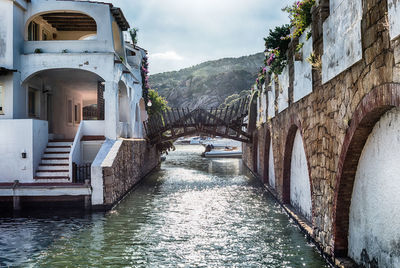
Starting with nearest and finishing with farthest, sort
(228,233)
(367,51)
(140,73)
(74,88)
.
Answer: (367,51), (228,233), (74,88), (140,73)

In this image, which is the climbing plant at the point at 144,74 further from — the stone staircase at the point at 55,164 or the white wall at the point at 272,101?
the white wall at the point at 272,101

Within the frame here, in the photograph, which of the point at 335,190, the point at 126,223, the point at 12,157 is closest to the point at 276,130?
the point at 126,223

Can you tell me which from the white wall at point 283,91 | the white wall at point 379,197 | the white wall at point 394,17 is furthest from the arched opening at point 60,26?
the white wall at point 394,17

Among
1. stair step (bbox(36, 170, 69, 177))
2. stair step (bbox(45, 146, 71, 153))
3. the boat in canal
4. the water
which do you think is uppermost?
stair step (bbox(45, 146, 71, 153))

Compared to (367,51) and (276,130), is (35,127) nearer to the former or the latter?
(276,130)

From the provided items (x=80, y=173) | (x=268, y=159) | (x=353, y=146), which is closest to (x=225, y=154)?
(x=268, y=159)

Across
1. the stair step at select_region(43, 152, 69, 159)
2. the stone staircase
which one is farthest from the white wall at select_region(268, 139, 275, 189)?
the stair step at select_region(43, 152, 69, 159)

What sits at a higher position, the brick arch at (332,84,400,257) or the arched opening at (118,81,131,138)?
the arched opening at (118,81,131,138)

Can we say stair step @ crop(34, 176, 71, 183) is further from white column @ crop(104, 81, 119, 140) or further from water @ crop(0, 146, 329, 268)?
white column @ crop(104, 81, 119, 140)

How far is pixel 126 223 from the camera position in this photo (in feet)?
33.6

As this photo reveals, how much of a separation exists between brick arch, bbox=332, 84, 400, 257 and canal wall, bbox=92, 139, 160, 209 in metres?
7.84

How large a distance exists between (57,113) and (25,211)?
828 centimetres

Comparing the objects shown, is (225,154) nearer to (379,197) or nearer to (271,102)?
(271,102)

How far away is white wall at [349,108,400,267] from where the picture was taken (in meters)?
4.51
